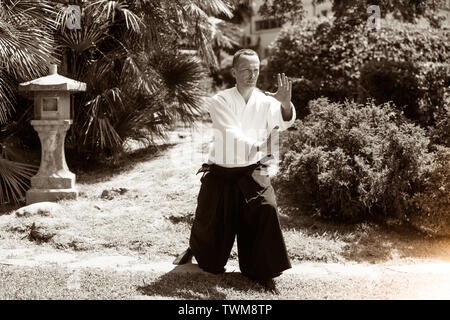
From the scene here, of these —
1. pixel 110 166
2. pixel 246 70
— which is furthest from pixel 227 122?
pixel 110 166

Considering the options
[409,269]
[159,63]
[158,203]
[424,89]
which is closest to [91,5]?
[159,63]

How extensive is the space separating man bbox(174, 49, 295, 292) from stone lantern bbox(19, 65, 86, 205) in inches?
157

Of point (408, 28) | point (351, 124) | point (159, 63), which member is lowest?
point (351, 124)

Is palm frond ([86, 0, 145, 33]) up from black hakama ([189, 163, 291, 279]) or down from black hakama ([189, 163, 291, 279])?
up

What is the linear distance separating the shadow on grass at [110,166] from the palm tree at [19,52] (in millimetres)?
1019

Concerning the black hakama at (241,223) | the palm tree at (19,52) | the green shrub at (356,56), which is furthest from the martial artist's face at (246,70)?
the green shrub at (356,56)

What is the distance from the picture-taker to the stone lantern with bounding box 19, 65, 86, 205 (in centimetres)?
810

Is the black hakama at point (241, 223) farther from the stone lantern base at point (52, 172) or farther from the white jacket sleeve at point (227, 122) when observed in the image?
the stone lantern base at point (52, 172)

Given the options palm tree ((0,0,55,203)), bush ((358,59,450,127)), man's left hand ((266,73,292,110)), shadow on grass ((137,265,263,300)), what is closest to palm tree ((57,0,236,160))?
palm tree ((0,0,55,203))

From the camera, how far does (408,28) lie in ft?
34.2

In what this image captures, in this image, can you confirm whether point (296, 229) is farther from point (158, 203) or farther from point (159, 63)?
point (159, 63)

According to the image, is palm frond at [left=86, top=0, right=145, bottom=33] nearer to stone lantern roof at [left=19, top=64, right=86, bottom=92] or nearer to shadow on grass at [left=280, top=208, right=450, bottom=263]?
stone lantern roof at [left=19, top=64, right=86, bottom=92]
